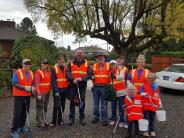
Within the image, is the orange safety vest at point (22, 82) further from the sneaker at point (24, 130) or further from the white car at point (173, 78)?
the white car at point (173, 78)

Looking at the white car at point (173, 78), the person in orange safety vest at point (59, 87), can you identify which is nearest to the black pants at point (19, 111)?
the person in orange safety vest at point (59, 87)

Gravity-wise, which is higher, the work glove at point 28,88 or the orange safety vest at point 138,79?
the orange safety vest at point 138,79

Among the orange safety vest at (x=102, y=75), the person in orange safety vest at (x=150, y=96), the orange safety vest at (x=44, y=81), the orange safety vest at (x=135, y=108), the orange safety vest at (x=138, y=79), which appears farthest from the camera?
the orange safety vest at (x=102, y=75)

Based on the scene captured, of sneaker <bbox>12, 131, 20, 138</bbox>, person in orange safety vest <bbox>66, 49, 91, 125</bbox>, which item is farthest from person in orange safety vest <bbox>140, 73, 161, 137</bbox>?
sneaker <bbox>12, 131, 20, 138</bbox>

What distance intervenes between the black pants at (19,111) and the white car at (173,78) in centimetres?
840

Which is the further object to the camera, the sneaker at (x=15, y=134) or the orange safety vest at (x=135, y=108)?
the orange safety vest at (x=135, y=108)

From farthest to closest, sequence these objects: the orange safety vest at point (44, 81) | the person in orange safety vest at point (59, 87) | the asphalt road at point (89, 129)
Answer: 1. the person in orange safety vest at point (59, 87)
2. the orange safety vest at point (44, 81)
3. the asphalt road at point (89, 129)

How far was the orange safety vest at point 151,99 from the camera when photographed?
7.70m

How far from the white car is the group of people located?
6.10 metres

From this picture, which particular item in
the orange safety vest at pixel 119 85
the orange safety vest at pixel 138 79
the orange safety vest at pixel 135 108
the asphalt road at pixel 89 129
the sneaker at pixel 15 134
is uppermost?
the orange safety vest at pixel 138 79

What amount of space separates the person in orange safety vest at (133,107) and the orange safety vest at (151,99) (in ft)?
0.49

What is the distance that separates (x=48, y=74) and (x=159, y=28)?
52.6ft

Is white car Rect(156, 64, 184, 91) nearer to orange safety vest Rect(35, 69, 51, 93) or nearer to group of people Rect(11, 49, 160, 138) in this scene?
group of people Rect(11, 49, 160, 138)

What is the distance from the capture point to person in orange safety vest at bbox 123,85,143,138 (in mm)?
7578
